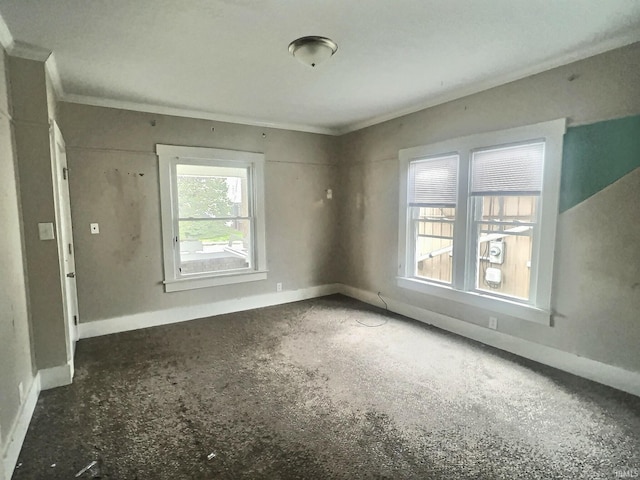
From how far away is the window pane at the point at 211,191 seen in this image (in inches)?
171

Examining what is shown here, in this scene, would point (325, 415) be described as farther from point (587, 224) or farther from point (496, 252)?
point (587, 224)

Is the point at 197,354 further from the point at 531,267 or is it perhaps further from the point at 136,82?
the point at 531,267

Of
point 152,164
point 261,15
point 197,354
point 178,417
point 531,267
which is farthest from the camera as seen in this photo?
point 152,164

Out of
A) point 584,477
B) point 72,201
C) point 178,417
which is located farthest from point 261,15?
point 584,477

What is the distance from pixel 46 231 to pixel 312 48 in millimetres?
2456

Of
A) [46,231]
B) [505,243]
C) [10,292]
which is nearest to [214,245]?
[46,231]

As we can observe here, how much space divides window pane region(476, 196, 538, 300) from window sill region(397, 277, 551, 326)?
0.12 m

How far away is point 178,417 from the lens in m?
2.36

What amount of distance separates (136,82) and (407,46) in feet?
8.20

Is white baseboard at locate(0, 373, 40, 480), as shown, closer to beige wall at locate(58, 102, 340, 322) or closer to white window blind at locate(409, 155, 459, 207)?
beige wall at locate(58, 102, 340, 322)

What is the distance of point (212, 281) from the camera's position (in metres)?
4.56

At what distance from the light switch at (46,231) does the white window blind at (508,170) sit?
3.86 metres

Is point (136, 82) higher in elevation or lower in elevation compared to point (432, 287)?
higher

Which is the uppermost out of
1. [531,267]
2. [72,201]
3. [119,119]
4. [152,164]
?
[119,119]
